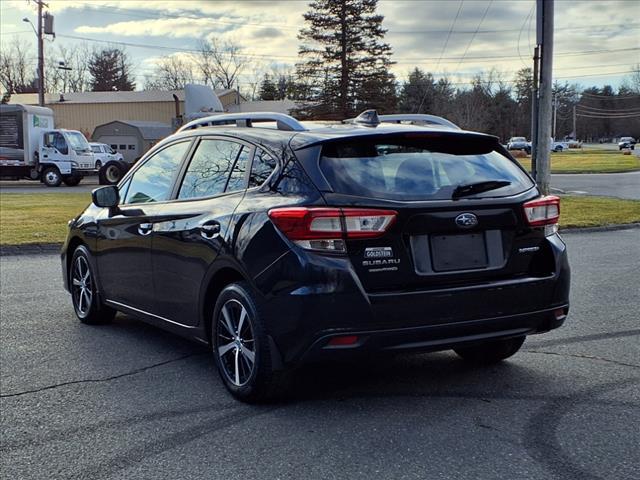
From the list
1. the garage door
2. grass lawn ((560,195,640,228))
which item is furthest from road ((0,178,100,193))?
grass lawn ((560,195,640,228))

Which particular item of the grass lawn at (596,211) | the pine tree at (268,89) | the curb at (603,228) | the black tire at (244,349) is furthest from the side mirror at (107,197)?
the pine tree at (268,89)

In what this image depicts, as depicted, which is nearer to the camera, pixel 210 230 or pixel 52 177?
pixel 210 230

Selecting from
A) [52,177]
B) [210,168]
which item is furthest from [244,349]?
[52,177]

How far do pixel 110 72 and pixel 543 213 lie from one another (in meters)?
104

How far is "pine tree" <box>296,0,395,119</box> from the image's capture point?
54562mm

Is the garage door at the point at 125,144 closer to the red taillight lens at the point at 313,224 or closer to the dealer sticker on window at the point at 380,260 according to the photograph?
the red taillight lens at the point at 313,224

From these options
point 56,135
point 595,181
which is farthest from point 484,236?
point 56,135

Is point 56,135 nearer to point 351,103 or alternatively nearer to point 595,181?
point 595,181

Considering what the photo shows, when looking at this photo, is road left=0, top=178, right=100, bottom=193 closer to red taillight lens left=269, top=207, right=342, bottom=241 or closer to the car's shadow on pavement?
the car's shadow on pavement

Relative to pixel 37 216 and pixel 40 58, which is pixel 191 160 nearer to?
pixel 37 216

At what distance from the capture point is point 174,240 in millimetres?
4977

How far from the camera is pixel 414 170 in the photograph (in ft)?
13.9

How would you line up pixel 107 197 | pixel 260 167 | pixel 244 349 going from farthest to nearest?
pixel 107 197 → pixel 260 167 → pixel 244 349

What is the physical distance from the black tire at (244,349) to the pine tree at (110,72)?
329 feet
